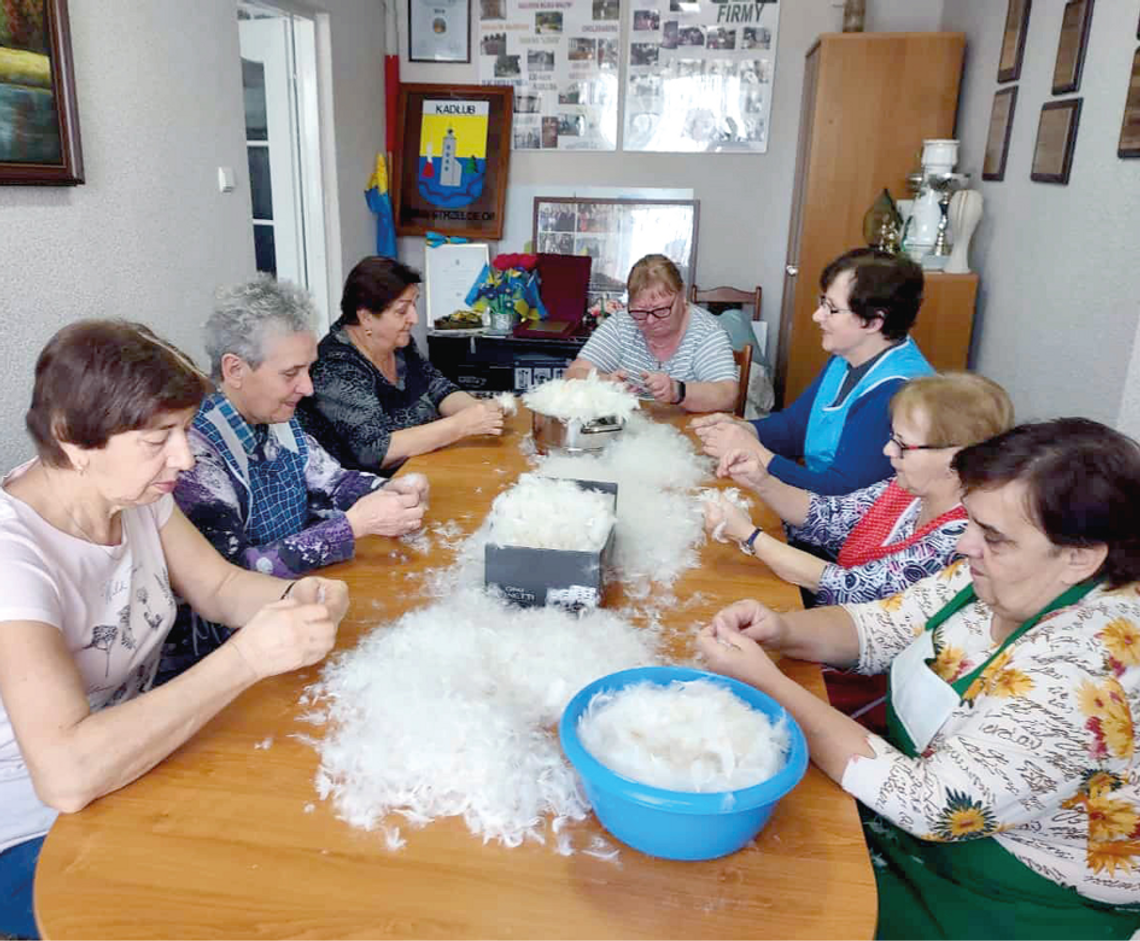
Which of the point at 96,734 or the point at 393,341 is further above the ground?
the point at 393,341

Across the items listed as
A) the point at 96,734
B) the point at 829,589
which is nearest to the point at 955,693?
the point at 829,589

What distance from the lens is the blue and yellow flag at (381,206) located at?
475cm

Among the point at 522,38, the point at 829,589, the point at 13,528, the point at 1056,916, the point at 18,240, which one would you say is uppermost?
the point at 522,38

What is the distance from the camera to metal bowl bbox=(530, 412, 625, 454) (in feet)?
7.41

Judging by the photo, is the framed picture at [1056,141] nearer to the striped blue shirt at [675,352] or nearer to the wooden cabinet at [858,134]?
the wooden cabinet at [858,134]

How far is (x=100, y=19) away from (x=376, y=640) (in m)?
2.36

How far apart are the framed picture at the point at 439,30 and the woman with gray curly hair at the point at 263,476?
3.41 m

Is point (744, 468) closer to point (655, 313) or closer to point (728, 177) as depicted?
point (655, 313)

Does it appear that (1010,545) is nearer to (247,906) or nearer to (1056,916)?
Answer: (1056,916)

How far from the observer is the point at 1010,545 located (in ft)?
3.53

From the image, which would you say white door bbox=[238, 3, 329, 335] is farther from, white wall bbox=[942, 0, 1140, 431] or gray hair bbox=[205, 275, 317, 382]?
white wall bbox=[942, 0, 1140, 431]

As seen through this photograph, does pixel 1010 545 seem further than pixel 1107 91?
No

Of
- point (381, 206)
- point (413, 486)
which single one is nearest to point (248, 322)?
point (413, 486)

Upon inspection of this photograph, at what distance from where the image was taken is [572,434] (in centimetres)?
226
